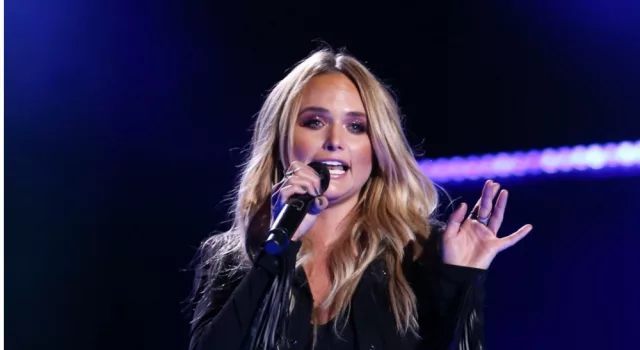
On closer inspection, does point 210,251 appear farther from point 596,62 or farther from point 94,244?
point 596,62

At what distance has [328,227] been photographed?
1963mm

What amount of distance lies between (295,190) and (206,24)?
148 centimetres

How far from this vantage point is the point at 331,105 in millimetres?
1927

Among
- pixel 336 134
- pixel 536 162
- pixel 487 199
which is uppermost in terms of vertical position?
pixel 536 162

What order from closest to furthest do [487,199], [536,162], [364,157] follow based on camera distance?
[487,199]
[364,157]
[536,162]

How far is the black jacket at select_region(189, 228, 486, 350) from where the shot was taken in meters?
1.60

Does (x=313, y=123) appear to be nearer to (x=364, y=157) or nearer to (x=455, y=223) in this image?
(x=364, y=157)

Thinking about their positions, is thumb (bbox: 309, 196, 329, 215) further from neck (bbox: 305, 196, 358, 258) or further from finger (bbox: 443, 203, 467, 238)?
finger (bbox: 443, 203, 467, 238)

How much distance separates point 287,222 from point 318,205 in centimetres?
35

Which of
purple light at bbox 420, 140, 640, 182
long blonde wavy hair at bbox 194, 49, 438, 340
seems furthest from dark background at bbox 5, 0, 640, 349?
long blonde wavy hair at bbox 194, 49, 438, 340

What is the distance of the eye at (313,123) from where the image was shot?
76.0 inches

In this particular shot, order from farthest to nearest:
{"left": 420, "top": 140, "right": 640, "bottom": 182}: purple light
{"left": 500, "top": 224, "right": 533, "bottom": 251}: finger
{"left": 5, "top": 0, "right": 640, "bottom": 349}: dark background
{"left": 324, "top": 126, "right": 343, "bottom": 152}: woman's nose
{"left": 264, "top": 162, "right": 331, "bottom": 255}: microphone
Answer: {"left": 5, "top": 0, "right": 640, "bottom": 349}: dark background < {"left": 420, "top": 140, "right": 640, "bottom": 182}: purple light < {"left": 324, "top": 126, "right": 343, "bottom": 152}: woman's nose < {"left": 500, "top": 224, "right": 533, "bottom": 251}: finger < {"left": 264, "top": 162, "right": 331, "bottom": 255}: microphone

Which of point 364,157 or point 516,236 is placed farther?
point 364,157

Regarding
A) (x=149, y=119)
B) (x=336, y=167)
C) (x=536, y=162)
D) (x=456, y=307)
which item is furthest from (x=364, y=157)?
(x=149, y=119)
